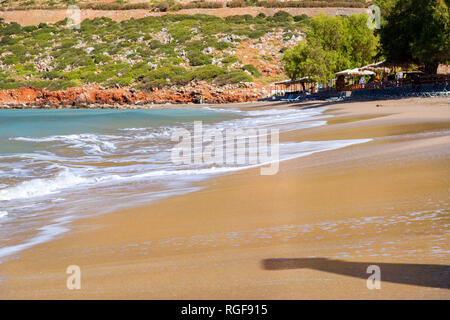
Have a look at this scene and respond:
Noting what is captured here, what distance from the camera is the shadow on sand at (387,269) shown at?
2.90m

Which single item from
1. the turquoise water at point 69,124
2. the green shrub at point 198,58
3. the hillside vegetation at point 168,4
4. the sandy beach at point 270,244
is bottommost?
the turquoise water at point 69,124

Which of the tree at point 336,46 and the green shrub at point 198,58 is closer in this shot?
the tree at point 336,46

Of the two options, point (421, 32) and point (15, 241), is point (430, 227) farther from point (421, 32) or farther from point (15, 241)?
point (421, 32)

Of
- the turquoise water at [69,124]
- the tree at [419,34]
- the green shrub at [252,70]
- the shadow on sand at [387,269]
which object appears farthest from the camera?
the green shrub at [252,70]

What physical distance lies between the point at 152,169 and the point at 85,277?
6.49 meters

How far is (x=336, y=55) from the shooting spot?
4391cm

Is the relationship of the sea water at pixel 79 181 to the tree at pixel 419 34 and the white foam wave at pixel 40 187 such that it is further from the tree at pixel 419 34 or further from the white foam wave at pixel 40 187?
the tree at pixel 419 34

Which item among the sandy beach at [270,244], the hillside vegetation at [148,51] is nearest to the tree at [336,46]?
the hillside vegetation at [148,51]

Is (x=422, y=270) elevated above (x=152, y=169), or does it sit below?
above

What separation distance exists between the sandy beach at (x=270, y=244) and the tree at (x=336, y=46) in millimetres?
37724

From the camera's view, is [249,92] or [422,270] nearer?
[422,270]

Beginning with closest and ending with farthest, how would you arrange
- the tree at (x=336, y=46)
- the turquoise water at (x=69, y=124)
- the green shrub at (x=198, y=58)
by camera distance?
1. the turquoise water at (x=69, y=124)
2. the tree at (x=336, y=46)
3. the green shrub at (x=198, y=58)


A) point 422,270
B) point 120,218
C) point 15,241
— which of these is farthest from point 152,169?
point 422,270
